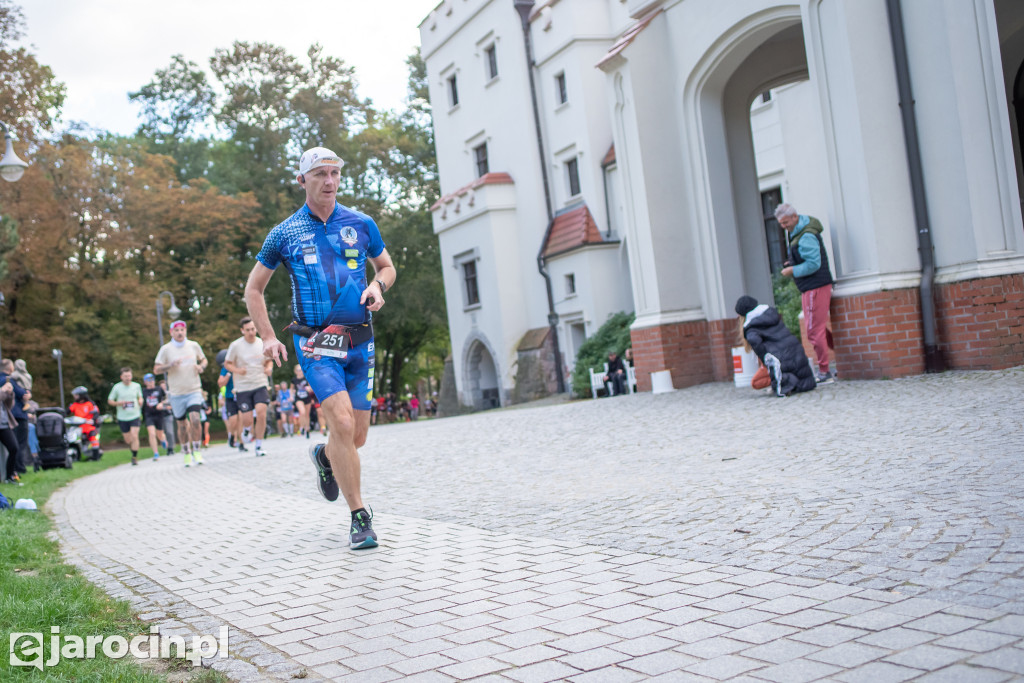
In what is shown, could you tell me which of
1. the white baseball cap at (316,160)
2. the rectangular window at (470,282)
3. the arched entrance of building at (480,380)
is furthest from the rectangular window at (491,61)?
the white baseball cap at (316,160)

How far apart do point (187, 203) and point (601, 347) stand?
22.1 metres

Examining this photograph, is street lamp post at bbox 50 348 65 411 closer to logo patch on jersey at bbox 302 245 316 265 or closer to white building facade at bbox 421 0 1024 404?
white building facade at bbox 421 0 1024 404

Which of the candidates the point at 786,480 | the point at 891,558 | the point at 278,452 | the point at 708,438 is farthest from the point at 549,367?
the point at 891,558

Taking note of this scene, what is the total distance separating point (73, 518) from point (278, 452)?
6.35 metres

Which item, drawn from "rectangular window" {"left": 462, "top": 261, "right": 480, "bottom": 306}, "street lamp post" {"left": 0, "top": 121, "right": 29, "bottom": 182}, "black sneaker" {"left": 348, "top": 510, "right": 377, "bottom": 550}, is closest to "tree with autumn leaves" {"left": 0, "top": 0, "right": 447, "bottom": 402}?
"rectangular window" {"left": 462, "top": 261, "right": 480, "bottom": 306}

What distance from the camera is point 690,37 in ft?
49.5

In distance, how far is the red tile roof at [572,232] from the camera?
97.5 feet

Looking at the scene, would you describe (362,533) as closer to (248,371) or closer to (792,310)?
(248,371)

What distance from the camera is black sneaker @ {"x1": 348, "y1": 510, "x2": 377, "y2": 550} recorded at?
5445 millimetres

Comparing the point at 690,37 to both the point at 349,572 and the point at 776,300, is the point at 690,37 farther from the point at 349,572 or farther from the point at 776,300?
the point at 349,572

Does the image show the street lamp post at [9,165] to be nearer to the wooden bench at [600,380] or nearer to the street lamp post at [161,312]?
the wooden bench at [600,380]

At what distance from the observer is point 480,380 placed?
3644 cm

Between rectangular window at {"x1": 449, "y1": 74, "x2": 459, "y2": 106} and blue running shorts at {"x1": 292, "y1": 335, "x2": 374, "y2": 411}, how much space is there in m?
32.6

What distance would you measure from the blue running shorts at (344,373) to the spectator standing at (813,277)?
24.1ft
